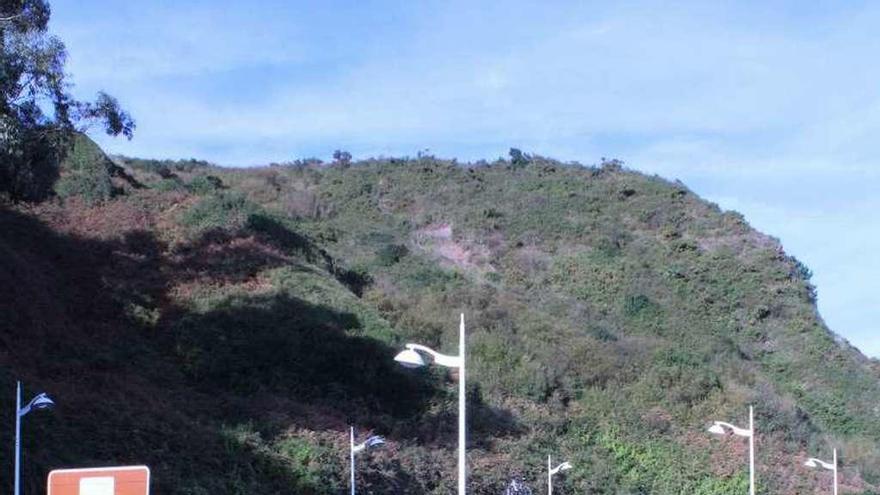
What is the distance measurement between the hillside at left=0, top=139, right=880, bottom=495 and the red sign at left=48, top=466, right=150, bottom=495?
1804 cm

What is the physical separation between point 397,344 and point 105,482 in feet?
119

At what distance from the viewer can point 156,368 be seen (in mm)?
38906

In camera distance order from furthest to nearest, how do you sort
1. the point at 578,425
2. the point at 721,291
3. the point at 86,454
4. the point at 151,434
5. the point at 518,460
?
1. the point at 721,291
2. the point at 578,425
3. the point at 518,460
4. the point at 151,434
5. the point at 86,454

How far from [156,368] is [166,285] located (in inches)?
230

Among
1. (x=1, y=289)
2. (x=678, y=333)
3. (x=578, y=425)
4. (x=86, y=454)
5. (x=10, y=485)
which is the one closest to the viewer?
(x=10, y=485)

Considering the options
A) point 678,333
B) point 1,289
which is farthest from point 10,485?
point 678,333

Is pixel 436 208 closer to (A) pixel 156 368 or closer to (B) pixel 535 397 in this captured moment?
(B) pixel 535 397

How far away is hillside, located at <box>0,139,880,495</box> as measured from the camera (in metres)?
34.6

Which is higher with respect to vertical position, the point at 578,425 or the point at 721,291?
the point at 721,291

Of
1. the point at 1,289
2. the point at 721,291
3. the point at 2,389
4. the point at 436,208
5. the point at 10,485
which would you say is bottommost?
the point at 10,485

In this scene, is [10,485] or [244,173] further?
[244,173]

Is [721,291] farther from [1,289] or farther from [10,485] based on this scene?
[10,485]

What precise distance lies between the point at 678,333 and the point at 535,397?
741 inches

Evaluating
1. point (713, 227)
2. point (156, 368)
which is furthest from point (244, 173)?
point (156, 368)
